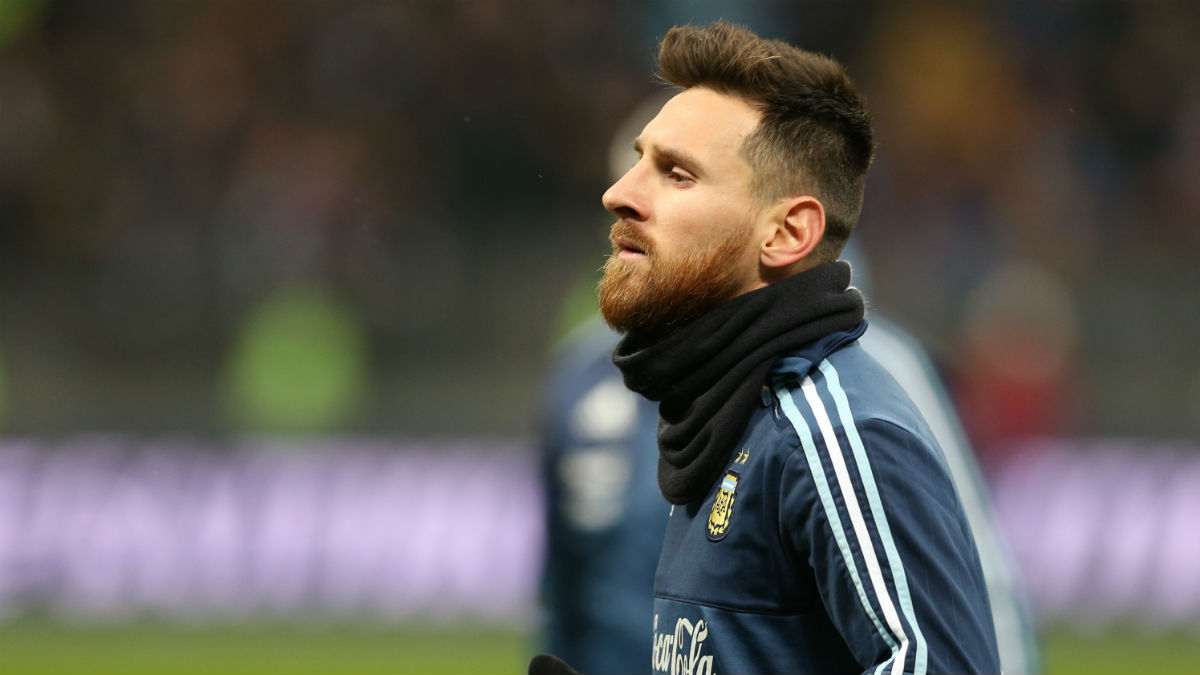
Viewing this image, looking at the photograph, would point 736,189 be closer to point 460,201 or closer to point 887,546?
point 887,546

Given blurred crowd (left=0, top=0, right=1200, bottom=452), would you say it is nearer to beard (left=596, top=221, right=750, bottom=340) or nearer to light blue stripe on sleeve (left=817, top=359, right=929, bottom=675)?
beard (left=596, top=221, right=750, bottom=340)

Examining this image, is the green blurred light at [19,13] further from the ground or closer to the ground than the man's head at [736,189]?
further from the ground

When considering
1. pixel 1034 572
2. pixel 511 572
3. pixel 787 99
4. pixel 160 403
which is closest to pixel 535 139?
pixel 160 403

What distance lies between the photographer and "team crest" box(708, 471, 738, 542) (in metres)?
2.54

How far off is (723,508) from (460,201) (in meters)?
9.42

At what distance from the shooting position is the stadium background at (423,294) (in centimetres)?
900

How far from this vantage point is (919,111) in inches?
525

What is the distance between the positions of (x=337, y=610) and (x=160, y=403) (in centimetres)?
212

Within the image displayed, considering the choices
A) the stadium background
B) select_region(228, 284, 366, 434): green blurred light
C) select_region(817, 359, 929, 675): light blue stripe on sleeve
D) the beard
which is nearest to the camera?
select_region(817, 359, 929, 675): light blue stripe on sleeve

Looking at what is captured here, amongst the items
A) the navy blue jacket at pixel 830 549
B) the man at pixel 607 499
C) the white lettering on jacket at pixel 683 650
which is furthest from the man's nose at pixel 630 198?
the man at pixel 607 499

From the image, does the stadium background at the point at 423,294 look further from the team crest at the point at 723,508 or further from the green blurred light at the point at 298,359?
the team crest at the point at 723,508

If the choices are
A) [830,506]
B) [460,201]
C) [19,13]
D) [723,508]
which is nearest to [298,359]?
[460,201]

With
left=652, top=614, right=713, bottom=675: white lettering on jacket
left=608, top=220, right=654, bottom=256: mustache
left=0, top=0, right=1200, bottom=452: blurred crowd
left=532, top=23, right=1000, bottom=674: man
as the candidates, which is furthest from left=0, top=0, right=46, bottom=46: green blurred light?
left=652, top=614, right=713, bottom=675: white lettering on jacket

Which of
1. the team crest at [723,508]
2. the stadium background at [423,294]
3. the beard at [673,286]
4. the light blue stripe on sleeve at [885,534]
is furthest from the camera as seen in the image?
the stadium background at [423,294]
